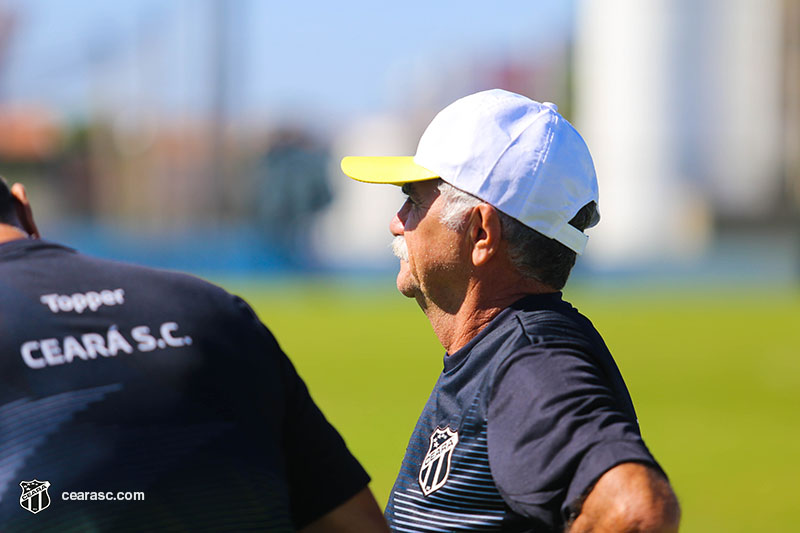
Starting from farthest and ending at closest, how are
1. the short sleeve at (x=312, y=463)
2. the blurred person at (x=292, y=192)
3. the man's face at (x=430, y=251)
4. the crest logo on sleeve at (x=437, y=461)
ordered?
the blurred person at (x=292, y=192) → the man's face at (x=430, y=251) → the crest logo on sleeve at (x=437, y=461) → the short sleeve at (x=312, y=463)

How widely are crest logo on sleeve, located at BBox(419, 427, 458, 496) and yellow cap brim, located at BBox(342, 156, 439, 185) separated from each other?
60cm

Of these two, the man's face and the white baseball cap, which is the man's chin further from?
the white baseball cap

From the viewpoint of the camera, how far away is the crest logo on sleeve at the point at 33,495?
7.01 feet

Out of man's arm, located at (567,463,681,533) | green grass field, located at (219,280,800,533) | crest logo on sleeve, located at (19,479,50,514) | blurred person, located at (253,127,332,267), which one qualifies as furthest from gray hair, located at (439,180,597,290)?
blurred person, located at (253,127,332,267)

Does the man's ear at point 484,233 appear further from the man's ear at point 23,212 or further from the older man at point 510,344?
the man's ear at point 23,212

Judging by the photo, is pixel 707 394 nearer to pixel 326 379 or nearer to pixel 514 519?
pixel 326 379

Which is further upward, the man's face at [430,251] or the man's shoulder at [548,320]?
the man's face at [430,251]

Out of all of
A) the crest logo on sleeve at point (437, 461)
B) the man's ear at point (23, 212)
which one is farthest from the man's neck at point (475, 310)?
the man's ear at point (23, 212)

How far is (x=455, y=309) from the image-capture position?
114 inches

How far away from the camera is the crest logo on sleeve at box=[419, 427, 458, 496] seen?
263cm

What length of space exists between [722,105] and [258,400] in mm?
48129

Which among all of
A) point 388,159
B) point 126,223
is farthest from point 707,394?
point 126,223

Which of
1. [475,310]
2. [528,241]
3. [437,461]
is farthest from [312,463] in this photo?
[528,241]

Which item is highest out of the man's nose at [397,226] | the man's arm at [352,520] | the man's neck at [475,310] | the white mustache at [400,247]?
the man's nose at [397,226]
